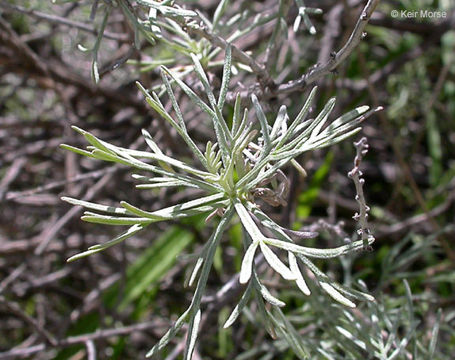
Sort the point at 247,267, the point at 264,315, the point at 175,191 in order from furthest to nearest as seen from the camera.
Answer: the point at 175,191 → the point at 264,315 → the point at 247,267

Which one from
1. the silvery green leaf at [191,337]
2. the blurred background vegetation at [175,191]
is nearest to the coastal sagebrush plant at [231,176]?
the silvery green leaf at [191,337]

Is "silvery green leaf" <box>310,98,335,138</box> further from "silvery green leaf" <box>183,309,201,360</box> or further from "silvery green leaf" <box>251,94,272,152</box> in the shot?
"silvery green leaf" <box>183,309,201,360</box>

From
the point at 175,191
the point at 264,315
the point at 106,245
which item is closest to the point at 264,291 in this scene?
the point at 264,315

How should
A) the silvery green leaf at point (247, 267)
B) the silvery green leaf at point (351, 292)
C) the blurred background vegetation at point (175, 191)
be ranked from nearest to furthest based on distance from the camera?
the silvery green leaf at point (247, 267) → the silvery green leaf at point (351, 292) → the blurred background vegetation at point (175, 191)

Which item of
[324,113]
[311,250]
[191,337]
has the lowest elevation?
[191,337]

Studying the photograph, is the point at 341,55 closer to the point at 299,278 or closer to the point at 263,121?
the point at 263,121

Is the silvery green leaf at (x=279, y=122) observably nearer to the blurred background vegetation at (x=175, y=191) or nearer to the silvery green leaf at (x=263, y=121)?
the silvery green leaf at (x=263, y=121)

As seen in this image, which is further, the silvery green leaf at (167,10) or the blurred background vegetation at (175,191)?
the blurred background vegetation at (175,191)

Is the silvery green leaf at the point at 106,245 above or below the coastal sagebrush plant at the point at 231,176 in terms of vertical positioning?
below

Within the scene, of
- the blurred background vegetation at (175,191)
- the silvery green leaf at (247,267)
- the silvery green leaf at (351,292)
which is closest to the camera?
the silvery green leaf at (247,267)

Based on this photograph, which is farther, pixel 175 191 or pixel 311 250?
pixel 175 191
